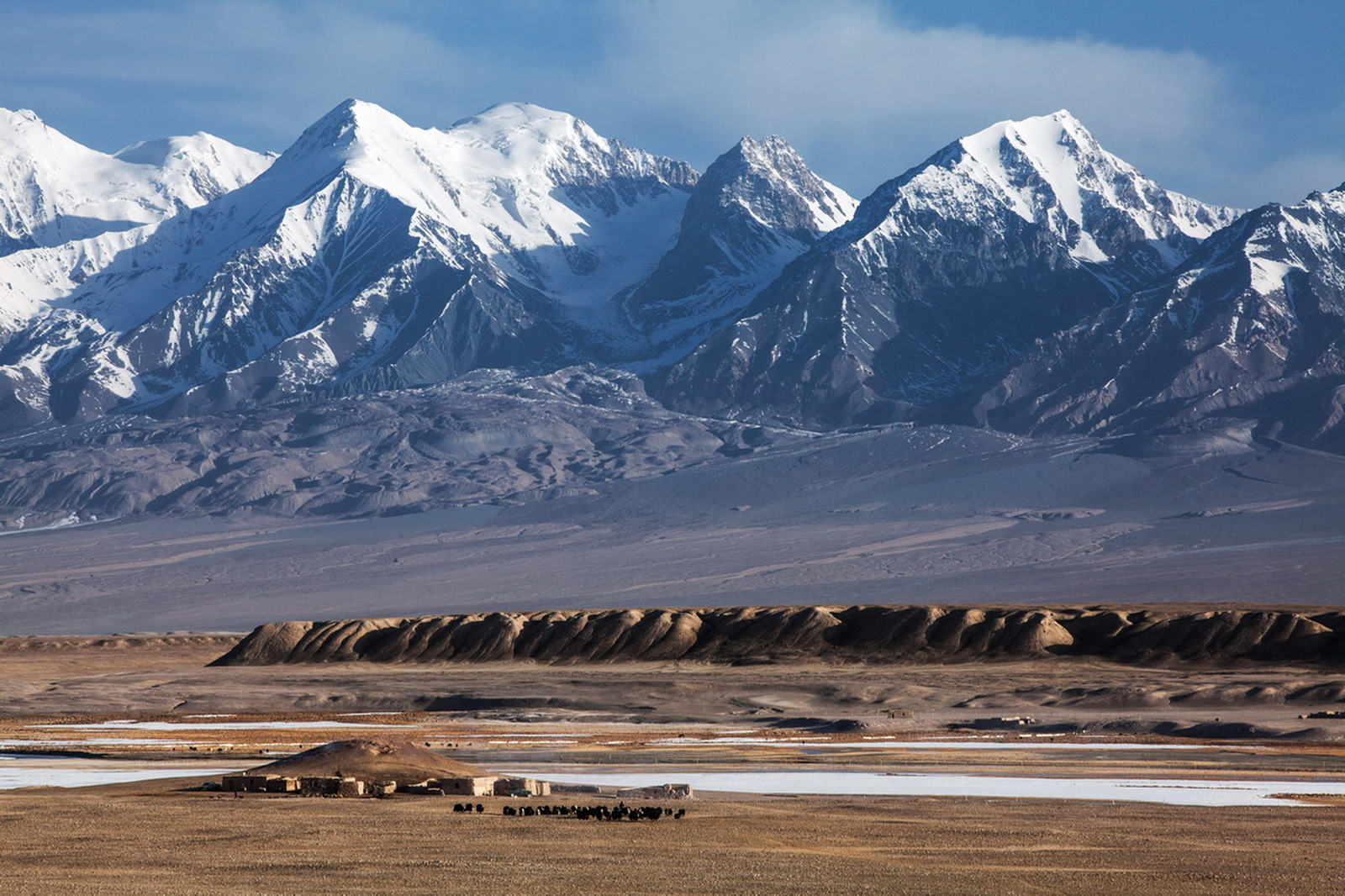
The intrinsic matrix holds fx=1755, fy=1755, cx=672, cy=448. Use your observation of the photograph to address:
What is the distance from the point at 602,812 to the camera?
156 ft

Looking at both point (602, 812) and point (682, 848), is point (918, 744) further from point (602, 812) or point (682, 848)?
point (682, 848)

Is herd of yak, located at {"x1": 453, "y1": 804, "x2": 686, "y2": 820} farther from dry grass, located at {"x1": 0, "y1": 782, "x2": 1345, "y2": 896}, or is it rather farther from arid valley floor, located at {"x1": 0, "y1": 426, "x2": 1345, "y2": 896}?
arid valley floor, located at {"x1": 0, "y1": 426, "x2": 1345, "y2": 896}

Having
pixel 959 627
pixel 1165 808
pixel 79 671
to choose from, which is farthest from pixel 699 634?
pixel 1165 808

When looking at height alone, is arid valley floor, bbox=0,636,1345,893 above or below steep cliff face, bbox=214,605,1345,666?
below

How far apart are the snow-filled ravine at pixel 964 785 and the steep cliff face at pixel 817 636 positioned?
184ft

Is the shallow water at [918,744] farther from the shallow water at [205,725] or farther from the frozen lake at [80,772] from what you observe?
the frozen lake at [80,772]

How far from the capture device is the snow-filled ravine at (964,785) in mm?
52531

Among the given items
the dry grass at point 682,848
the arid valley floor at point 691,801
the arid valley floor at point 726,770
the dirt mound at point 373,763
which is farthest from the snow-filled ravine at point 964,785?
the dirt mound at point 373,763

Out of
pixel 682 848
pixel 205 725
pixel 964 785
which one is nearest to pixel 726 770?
pixel 964 785

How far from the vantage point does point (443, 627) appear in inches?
5384

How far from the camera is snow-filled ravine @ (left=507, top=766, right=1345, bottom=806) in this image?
172 feet

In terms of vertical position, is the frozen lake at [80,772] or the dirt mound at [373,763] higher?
the dirt mound at [373,763]

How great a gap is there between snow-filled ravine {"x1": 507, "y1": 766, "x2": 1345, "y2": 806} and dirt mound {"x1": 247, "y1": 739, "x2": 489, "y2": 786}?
12.9 ft

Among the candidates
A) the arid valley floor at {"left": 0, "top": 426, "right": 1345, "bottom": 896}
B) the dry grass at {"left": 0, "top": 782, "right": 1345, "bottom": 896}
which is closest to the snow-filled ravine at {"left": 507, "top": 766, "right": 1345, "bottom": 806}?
the arid valley floor at {"left": 0, "top": 426, "right": 1345, "bottom": 896}
